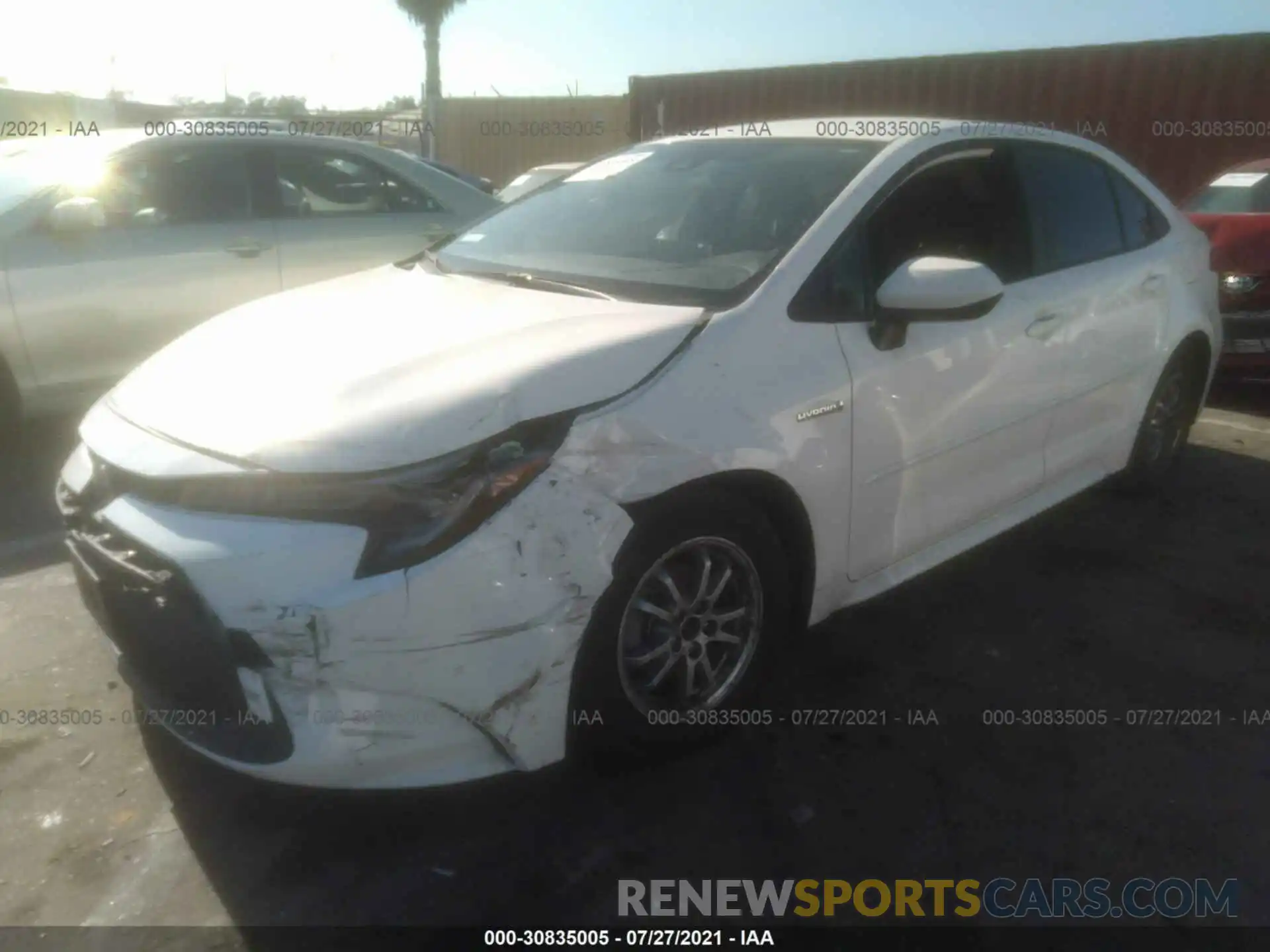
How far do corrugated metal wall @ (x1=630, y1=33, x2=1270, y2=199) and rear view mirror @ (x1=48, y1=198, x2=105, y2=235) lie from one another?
27.6ft

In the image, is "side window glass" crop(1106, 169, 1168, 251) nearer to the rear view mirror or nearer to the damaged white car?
the damaged white car

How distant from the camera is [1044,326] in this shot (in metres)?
3.44

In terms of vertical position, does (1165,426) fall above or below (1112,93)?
below

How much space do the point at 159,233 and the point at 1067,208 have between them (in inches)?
163

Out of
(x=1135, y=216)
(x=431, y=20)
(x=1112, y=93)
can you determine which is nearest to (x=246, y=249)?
(x=1135, y=216)

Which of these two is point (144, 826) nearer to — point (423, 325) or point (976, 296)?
point (423, 325)

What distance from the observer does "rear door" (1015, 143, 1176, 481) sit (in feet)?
11.8

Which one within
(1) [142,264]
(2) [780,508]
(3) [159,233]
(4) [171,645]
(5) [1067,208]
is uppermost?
(5) [1067,208]

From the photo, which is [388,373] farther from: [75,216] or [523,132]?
[523,132]

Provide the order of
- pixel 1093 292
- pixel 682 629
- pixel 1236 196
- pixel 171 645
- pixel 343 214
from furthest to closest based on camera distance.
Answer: pixel 1236 196
pixel 343 214
pixel 1093 292
pixel 682 629
pixel 171 645

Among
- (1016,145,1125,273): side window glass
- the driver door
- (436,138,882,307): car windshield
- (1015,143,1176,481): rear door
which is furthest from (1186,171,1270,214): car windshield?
(436,138,882,307): car windshield

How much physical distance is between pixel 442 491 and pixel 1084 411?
2632mm

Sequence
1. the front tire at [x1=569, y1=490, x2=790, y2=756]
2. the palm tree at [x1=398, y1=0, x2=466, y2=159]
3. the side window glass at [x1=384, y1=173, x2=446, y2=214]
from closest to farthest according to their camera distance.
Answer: the front tire at [x1=569, y1=490, x2=790, y2=756]
the side window glass at [x1=384, y1=173, x2=446, y2=214]
the palm tree at [x1=398, y1=0, x2=466, y2=159]

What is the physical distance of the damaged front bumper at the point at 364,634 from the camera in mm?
2037
